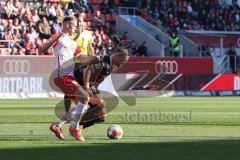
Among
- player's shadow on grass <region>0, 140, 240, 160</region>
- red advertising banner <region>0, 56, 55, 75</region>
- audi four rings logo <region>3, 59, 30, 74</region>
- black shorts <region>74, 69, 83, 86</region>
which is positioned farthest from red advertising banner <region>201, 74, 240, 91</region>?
player's shadow on grass <region>0, 140, 240, 160</region>

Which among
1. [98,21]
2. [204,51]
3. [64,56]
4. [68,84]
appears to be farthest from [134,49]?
[68,84]

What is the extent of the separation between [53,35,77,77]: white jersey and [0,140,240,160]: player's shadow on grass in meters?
1.90

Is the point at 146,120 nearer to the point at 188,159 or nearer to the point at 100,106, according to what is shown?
the point at 100,106

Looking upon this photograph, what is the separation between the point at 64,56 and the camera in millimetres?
15211

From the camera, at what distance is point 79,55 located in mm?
16406

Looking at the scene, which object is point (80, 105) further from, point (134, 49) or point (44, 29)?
point (134, 49)

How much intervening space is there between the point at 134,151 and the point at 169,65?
33.4 metres

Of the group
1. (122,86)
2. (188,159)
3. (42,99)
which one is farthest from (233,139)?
(122,86)

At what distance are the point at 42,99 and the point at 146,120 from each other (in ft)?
50.1

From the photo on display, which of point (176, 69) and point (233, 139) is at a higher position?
point (233, 139)

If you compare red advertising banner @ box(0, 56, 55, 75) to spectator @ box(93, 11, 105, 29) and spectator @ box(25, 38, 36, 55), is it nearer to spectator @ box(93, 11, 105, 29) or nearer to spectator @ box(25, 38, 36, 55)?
spectator @ box(25, 38, 36, 55)

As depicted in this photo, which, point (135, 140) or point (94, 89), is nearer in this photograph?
point (135, 140)

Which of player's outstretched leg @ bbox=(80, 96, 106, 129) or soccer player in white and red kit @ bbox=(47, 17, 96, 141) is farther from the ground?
soccer player in white and red kit @ bbox=(47, 17, 96, 141)

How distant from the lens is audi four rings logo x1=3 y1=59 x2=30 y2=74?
38.4 metres
